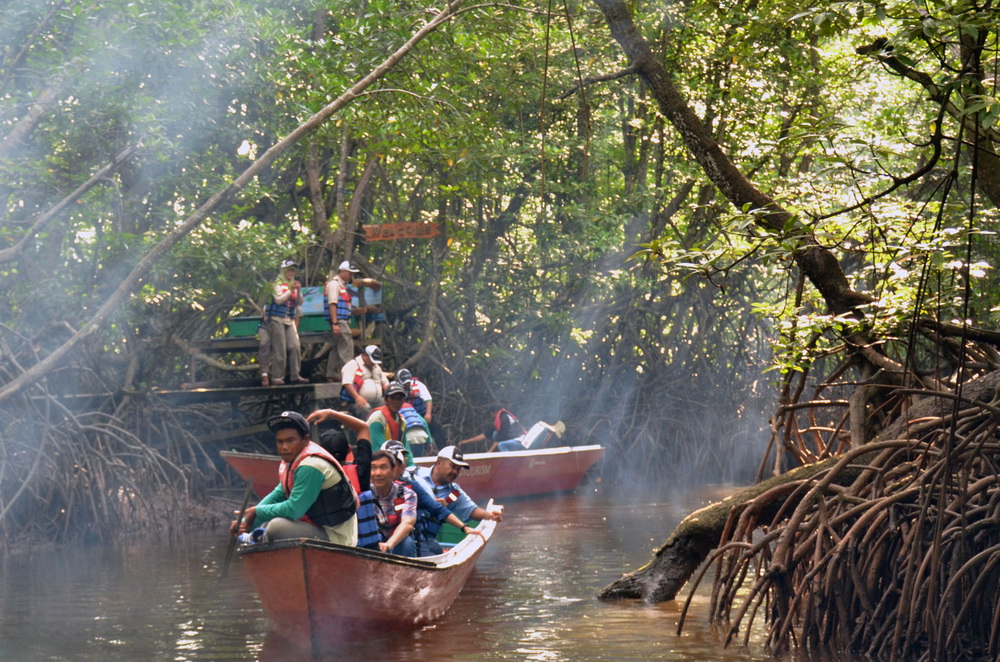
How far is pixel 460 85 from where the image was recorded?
41.1 feet

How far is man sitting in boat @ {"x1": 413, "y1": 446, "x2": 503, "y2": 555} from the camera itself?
8223 mm

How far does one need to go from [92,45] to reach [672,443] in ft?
36.2

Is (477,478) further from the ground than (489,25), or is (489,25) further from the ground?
(489,25)

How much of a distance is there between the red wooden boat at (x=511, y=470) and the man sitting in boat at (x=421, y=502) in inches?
170

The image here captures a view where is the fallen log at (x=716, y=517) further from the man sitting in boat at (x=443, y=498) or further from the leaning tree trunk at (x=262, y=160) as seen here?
the leaning tree trunk at (x=262, y=160)

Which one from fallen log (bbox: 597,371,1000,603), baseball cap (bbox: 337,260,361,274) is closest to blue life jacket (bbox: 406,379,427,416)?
baseball cap (bbox: 337,260,361,274)

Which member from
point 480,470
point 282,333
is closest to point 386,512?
point 480,470

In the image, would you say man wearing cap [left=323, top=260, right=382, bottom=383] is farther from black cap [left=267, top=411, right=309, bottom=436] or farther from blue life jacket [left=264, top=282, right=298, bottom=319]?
black cap [left=267, top=411, right=309, bottom=436]

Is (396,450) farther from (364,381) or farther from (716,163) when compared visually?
(364,381)

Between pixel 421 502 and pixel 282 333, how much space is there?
6942mm

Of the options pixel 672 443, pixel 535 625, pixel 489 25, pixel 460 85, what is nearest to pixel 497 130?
pixel 460 85

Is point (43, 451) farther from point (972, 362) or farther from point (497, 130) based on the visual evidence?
point (972, 362)

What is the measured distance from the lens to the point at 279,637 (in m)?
7.17

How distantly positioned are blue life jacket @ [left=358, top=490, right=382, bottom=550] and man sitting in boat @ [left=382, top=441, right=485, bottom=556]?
0.37m
